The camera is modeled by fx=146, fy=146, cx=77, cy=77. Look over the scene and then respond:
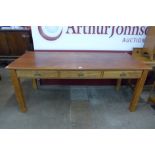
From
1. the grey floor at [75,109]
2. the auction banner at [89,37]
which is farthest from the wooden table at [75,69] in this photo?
the auction banner at [89,37]

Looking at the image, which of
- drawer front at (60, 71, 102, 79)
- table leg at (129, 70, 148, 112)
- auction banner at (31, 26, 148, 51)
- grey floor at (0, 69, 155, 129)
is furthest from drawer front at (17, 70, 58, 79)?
table leg at (129, 70, 148, 112)

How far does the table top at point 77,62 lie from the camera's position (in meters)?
1.77

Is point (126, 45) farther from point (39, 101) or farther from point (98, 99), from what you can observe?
point (39, 101)

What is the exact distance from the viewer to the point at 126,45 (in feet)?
8.05

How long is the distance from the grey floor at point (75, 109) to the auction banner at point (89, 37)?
76 centimetres

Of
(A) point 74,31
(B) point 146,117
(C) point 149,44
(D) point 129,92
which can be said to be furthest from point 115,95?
(A) point 74,31

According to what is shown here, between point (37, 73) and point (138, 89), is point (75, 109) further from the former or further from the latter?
point (138, 89)

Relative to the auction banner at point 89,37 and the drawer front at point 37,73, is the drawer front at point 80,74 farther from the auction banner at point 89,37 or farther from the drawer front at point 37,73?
the auction banner at point 89,37

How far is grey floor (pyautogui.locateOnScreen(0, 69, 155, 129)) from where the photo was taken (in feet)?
6.23

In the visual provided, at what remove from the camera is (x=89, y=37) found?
2.37m

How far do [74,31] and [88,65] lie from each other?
79 cm
